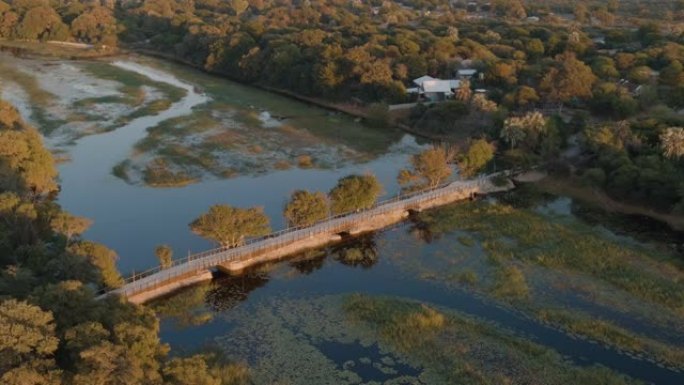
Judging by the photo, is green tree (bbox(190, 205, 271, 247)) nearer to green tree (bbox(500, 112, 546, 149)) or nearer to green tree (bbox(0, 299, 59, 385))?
green tree (bbox(0, 299, 59, 385))

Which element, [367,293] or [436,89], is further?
[436,89]

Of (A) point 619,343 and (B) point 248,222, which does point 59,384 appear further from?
(A) point 619,343

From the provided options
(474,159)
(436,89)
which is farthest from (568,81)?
(474,159)

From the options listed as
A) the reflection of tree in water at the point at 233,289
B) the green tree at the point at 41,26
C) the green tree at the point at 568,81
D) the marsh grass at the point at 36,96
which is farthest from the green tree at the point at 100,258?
the green tree at the point at 41,26

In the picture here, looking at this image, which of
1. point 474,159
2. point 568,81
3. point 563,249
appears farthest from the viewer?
point 568,81

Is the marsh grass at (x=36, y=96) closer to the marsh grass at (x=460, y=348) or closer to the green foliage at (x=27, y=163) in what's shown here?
the green foliage at (x=27, y=163)

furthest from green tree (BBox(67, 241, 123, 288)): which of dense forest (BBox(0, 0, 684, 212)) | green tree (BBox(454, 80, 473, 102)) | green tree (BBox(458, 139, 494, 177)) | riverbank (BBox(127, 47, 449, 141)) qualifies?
green tree (BBox(454, 80, 473, 102))

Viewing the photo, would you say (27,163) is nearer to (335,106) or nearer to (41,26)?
(335,106)
